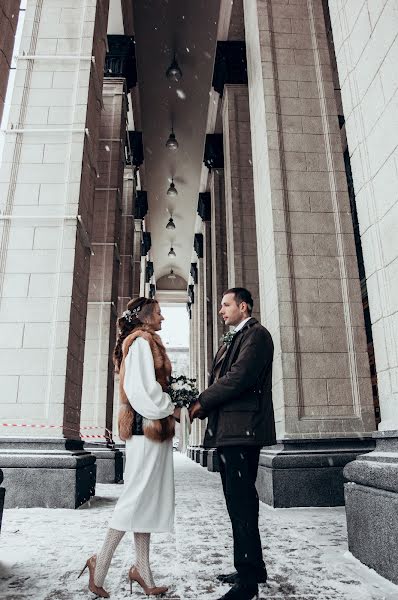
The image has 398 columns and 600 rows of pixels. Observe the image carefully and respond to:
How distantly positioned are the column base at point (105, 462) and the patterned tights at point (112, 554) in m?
7.57

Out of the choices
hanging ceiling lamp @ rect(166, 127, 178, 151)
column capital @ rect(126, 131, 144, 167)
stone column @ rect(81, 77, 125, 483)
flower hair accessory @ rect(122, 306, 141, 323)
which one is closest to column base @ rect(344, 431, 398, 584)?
flower hair accessory @ rect(122, 306, 141, 323)

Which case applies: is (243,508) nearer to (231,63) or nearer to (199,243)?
(231,63)

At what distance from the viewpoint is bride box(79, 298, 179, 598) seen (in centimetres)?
283

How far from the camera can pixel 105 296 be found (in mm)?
12062

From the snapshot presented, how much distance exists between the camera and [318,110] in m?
7.77

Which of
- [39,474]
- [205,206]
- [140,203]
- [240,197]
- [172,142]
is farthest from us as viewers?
[140,203]

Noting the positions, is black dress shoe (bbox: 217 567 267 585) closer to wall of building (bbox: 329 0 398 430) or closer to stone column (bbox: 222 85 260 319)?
wall of building (bbox: 329 0 398 430)

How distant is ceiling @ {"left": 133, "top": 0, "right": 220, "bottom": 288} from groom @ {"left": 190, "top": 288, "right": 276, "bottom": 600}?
14721 millimetres

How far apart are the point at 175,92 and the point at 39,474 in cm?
1559

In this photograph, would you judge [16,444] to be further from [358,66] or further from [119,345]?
[358,66]

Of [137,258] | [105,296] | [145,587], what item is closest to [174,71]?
[137,258]

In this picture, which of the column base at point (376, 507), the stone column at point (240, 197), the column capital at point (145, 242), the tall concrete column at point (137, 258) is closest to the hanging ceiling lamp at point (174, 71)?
the stone column at point (240, 197)

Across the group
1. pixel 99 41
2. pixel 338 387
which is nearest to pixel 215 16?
pixel 99 41

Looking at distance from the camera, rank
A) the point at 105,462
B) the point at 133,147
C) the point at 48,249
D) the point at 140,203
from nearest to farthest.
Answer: the point at 48,249, the point at 105,462, the point at 133,147, the point at 140,203
